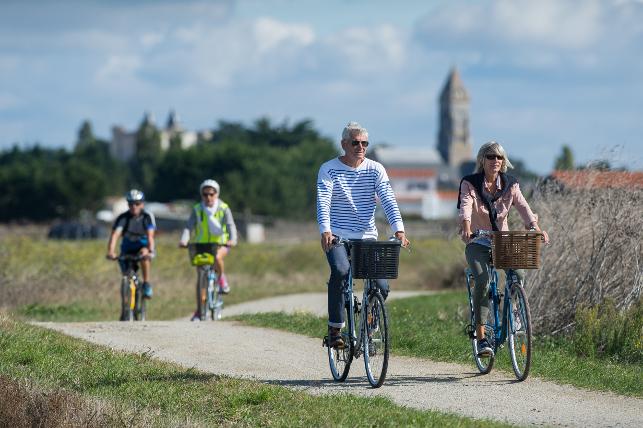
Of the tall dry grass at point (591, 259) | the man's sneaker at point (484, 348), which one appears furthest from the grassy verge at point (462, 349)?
the tall dry grass at point (591, 259)

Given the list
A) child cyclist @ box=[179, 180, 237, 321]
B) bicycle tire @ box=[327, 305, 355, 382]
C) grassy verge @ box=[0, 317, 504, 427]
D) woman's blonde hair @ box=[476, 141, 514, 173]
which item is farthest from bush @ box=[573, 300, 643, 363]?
child cyclist @ box=[179, 180, 237, 321]

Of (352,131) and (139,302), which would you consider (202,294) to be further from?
(352,131)

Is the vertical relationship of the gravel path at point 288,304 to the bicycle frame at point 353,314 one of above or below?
below

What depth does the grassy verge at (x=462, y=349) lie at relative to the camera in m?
11.6

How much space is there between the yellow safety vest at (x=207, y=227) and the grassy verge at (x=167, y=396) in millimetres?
5246

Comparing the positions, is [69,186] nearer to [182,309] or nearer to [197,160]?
[197,160]

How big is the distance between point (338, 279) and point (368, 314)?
39cm

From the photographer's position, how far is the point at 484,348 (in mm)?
11594

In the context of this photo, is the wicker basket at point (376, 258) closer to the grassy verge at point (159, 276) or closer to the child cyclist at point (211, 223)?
the child cyclist at point (211, 223)

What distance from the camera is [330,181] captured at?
10961 mm

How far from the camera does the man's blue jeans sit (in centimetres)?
1087

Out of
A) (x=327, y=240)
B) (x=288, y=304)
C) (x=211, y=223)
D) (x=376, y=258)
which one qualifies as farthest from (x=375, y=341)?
(x=288, y=304)

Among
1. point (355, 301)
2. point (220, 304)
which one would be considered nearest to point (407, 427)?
point (355, 301)

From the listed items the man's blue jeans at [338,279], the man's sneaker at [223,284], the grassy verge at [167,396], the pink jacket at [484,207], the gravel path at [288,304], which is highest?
the pink jacket at [484,207]
